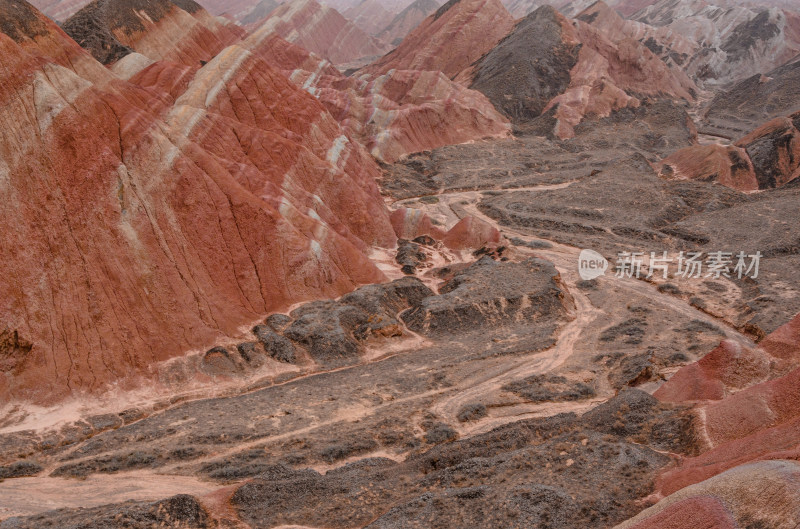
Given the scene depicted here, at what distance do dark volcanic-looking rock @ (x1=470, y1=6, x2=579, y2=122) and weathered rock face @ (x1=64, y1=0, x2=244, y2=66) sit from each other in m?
39.4

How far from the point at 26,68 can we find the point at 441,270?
25.2 m

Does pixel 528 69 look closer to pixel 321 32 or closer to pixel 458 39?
pixel 458 39

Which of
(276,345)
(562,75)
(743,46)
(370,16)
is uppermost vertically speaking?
(370,16)

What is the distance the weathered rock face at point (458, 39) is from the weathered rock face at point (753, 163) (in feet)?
151

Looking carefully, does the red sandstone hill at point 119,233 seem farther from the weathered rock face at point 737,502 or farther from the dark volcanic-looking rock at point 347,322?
the weathered rock face at point 737,502

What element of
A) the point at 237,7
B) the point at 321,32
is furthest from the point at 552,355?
the point at 237,7

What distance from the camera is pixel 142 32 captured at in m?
64.1

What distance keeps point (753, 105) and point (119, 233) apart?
3808 inches

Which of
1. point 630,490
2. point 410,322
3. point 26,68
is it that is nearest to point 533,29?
point 410,322

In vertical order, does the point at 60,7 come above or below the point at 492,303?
above

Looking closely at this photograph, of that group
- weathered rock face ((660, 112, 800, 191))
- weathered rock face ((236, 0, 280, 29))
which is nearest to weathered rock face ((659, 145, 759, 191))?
weathered rock face ((660, 112, 800, 191))

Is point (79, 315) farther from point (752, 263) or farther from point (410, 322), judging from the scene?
point (752, 263)

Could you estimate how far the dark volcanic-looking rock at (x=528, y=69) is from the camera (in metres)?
83.2

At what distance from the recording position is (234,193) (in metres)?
30.0
